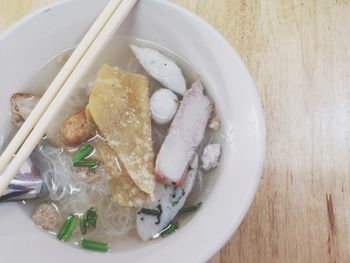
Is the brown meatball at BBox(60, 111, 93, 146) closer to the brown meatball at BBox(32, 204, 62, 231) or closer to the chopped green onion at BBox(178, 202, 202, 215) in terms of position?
the brown meatball at BBox(32, 204, 62, 231)

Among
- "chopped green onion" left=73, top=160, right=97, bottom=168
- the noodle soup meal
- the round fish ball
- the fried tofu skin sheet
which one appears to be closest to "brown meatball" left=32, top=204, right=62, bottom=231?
the noodle soup meal

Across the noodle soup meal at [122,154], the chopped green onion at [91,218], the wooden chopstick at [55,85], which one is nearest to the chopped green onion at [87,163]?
the noodle soup meal at [122,154]

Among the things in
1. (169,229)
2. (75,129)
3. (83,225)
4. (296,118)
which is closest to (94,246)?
(83,225)

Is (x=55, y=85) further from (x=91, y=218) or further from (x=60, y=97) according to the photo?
(x=91, y=218)

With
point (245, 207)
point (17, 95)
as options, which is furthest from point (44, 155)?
point (245, 207)

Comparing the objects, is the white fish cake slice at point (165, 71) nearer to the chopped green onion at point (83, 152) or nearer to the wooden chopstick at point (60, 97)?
the wooden chopstick at point (60, 97)
